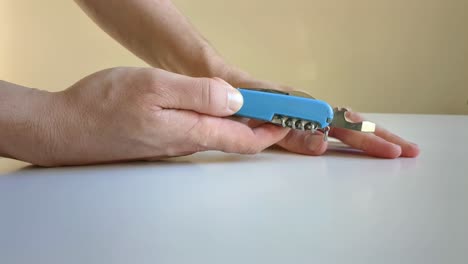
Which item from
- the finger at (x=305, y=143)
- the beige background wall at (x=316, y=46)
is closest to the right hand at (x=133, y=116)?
the finger at (x=305, y=143)

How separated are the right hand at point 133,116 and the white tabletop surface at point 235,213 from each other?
2 centimetres

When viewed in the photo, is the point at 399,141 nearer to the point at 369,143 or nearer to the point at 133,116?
the point at 369,143

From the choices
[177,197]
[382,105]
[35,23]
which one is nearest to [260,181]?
[177,197]

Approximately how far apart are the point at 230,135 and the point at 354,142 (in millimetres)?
182

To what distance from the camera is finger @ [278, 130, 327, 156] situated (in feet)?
1.91

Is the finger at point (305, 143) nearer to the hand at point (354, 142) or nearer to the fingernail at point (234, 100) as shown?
the hand at point (354, 142)

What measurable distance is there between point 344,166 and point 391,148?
0.27 feet

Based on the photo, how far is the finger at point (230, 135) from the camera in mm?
480

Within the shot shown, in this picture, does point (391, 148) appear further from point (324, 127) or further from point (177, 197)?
point (177, 197)

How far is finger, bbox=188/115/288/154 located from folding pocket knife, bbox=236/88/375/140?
18 mm

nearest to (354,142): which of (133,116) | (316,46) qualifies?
(133,116)

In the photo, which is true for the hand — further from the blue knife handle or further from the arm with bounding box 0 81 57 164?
the arm with bounding box 0 81 57 164

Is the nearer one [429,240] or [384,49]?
[429,240]

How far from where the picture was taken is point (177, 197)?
38 cm
